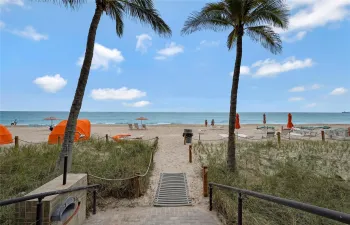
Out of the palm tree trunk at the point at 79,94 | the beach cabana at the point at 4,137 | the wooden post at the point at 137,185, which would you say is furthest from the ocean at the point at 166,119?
the wooden post at the point at 137,185

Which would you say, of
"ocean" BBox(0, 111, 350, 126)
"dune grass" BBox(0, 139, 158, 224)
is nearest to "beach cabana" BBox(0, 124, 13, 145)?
"dune grass" BBox(0, 139, 158, 224)

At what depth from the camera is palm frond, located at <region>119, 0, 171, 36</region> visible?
276 inches

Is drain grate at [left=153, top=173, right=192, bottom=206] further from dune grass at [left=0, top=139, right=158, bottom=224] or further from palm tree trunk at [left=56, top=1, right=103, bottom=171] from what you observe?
palm tree trunk at [left=56, top=1, right=103, bottom=171]

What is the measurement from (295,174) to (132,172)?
232 inches

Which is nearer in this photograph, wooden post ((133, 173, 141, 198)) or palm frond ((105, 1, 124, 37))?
wooden post ((133, 173, 141, 198))

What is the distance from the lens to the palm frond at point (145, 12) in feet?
23.0

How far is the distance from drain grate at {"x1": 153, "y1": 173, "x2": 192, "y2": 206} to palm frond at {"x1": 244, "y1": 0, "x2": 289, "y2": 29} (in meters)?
6.21

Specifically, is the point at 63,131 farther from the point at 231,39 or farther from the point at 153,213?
the point at 231,39

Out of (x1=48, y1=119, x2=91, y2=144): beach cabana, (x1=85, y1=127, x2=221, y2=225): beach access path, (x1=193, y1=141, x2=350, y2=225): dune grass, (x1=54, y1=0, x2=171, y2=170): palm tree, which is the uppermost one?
(x1=54, y1=0, x2=171, y2=170): palm tree

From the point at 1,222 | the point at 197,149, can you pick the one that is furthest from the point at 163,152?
the point at 1,222

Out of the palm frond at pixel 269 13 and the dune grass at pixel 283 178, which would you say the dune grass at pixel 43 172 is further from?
the palm frond at pixel 269 13

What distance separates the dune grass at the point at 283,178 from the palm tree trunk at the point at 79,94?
427cm

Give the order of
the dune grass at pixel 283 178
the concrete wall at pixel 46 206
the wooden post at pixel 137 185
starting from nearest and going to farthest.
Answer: the concrete wall at pixel 46 206 → the dune grass at pixel 283 178 → the wooden post at pixel 137 185

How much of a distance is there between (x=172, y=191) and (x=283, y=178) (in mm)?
4080
